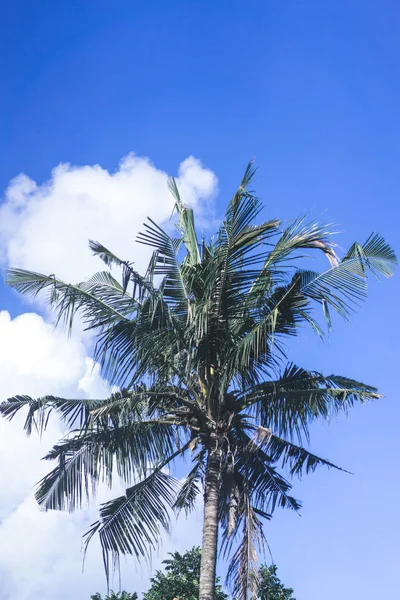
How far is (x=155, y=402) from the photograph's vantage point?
12375 mm

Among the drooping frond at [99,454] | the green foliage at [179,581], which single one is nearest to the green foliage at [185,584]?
the green foliage at [179,581]

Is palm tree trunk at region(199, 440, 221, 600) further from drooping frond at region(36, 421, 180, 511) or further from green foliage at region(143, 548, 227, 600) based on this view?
green foliage at region(143, 548, 227, 600)

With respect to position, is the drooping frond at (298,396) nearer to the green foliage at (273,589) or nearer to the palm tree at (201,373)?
the palm tree at (201,373)

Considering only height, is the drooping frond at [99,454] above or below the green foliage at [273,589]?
below

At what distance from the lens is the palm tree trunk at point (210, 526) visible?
11039mm

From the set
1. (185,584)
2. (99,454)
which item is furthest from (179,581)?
(99,454)

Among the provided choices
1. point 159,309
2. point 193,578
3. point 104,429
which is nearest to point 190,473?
point 104,429

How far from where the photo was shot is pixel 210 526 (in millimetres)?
11484

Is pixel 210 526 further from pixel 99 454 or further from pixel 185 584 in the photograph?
pixel 185 584

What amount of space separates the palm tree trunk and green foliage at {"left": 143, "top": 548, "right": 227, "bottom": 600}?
49.8ft

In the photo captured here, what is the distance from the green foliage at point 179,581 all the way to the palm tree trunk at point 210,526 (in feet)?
49.8

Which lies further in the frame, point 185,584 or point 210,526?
point 185,584

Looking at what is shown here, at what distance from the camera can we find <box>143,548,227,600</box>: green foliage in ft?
86.4

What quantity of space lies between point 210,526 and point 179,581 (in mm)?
16574
